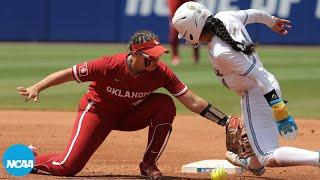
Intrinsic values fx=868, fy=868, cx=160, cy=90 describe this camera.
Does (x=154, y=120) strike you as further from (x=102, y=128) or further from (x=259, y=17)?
(x=259, y=17)

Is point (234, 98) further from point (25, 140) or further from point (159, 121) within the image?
point (159, 121)

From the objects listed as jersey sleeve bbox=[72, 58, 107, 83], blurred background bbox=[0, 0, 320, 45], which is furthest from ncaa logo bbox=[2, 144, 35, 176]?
blurred background bbox=[0, 0, 320, 45]

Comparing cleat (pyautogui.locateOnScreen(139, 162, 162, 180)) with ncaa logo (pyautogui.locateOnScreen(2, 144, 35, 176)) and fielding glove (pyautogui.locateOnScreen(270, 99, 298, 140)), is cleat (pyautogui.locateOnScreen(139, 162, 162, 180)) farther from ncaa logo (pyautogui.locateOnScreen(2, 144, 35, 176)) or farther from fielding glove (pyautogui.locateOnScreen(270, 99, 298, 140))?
fielding glove (pyautogui.locateOnScreen(270, 99, 298, 140))

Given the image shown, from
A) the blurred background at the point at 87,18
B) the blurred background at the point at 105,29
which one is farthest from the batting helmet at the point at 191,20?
the blurred background at the point at 87,18

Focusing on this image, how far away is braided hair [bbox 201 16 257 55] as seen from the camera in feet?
20.0

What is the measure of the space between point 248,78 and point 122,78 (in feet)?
3.41

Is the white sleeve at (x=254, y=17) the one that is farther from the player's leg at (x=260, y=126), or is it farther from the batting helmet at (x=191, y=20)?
the player's leg at (x=260, y=126)

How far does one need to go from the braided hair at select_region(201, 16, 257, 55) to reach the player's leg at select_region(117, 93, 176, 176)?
2.77ft

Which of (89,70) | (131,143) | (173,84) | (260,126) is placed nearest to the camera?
(260,126)

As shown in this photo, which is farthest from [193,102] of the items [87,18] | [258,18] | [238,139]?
[87,18]

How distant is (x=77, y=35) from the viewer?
1085 inches

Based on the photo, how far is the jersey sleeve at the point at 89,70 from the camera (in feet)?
21.7

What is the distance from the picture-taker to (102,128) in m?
6.91

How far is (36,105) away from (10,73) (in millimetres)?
4691
